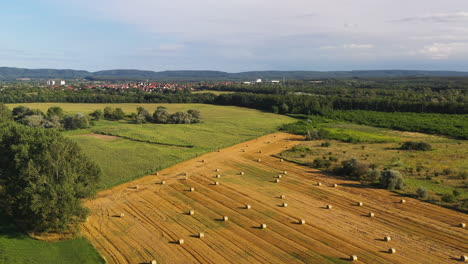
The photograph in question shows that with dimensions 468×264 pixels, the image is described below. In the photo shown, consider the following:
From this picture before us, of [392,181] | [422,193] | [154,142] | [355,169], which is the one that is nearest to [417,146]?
[355,169]

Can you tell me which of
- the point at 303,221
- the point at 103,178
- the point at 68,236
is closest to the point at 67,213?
the point at 68,236

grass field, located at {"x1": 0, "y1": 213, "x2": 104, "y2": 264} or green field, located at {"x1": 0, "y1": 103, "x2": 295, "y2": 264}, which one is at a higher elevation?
green field, located at {"x1": 0, "y1": 103, "x2": 295, "y2": 264}

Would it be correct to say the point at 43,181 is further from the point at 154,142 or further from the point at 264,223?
the point at 154,142

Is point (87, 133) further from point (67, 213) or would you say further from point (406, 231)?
point (406, 231)

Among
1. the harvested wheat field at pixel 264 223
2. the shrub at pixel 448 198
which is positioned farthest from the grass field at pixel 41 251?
the shrub at pixel 448 198

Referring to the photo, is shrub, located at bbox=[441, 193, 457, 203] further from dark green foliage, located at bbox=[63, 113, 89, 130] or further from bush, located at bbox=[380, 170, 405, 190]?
dark green foliage, located at bbox=[63, 113, 89, 130]

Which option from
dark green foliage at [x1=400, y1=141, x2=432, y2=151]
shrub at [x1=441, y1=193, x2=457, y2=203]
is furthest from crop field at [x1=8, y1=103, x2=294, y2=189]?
shrub at [x1=441, y1=193, x2=457, y2=203]

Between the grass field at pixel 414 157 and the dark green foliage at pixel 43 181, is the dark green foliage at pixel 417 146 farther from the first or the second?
the dark green foliage at pixel 43 181
